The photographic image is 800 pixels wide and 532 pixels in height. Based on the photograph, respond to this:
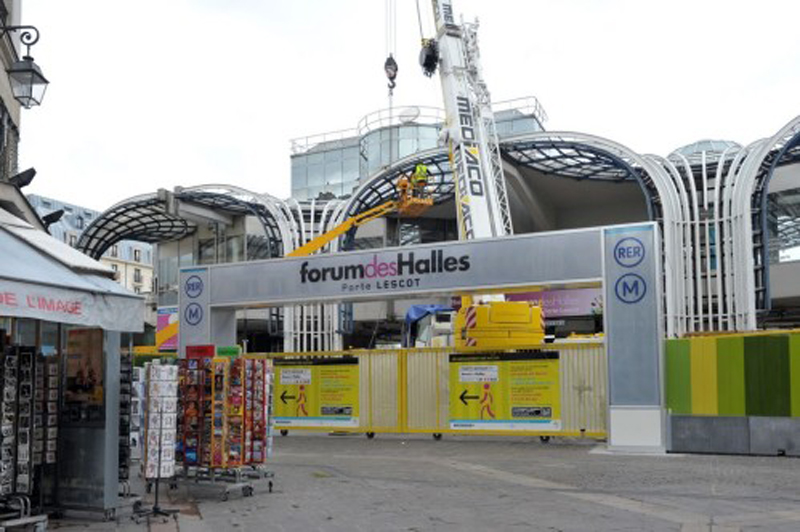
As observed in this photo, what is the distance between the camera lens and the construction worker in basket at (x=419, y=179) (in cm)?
3650

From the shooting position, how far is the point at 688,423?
51.8 feet

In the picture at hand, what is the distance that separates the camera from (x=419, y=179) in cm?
3675

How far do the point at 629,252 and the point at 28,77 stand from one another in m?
10.7

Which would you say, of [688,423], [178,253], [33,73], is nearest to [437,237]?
[178,253]

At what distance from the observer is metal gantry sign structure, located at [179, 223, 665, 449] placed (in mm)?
15953

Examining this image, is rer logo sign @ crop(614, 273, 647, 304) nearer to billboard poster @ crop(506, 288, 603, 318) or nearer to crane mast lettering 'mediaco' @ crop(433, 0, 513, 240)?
crane mast lettering 'mediaco' @ crop(433, 0, 513, 240)

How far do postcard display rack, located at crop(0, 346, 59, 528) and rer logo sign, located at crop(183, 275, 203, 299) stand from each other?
41.5 ft

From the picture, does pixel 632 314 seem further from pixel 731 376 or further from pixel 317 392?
pixel 317 392

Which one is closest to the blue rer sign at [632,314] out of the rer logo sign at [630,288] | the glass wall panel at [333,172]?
the rer logo sign at [630,288]

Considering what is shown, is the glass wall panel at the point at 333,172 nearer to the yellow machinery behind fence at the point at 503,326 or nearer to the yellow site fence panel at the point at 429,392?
the yellow site fence panel at the point at 429,392

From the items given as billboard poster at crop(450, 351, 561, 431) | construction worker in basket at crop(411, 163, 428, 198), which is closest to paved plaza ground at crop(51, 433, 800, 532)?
billboard poster at crop(450, 351, 561, 431)

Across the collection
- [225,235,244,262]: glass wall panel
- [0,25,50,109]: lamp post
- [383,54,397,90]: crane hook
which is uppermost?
[383,54,397,90]: crane hook

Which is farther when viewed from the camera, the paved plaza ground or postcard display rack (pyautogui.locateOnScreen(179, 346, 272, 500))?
postcard display rack (pyautogui.locateOnScreen(179, 346, 272, 500))

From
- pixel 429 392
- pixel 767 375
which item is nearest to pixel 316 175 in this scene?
pixel 429 392
